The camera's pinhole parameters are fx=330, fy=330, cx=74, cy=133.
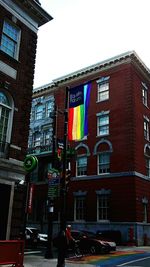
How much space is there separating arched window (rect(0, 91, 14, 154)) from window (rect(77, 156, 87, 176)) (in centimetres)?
1965

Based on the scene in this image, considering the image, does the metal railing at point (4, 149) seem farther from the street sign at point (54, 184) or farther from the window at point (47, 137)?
the window at point (47, 137)

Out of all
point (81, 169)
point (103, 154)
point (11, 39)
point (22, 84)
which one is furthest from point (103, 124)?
point (11, 39)

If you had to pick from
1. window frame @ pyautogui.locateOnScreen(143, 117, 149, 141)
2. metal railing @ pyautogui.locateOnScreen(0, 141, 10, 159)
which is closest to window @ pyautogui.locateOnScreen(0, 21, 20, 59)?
metal railing @ pyautogui.locateOnScreen(0, 141, 10, 159)

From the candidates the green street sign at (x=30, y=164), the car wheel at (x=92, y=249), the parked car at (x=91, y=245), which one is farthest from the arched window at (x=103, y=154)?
the green street sign at (x=30, y=164)

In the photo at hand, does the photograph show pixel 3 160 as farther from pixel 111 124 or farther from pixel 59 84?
pixel 59 84

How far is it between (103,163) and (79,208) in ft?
17.7

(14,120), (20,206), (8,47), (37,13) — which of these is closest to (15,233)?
(20,206)

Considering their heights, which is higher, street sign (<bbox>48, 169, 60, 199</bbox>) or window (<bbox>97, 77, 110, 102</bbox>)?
window (<bbox>97, 77, 110, 102</bbox>)

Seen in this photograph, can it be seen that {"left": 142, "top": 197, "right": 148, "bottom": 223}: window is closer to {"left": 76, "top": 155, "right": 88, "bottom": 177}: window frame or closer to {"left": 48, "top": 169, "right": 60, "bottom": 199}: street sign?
{"left": 76, "top": 155, "right": 88, "bottom": 177}: window frame

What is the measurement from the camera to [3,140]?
16328mm

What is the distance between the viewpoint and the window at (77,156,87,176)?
35.5 metres

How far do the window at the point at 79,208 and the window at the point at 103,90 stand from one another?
1103 centimetres

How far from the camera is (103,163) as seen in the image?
34.0 metres

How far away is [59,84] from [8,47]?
2418 centimetres
